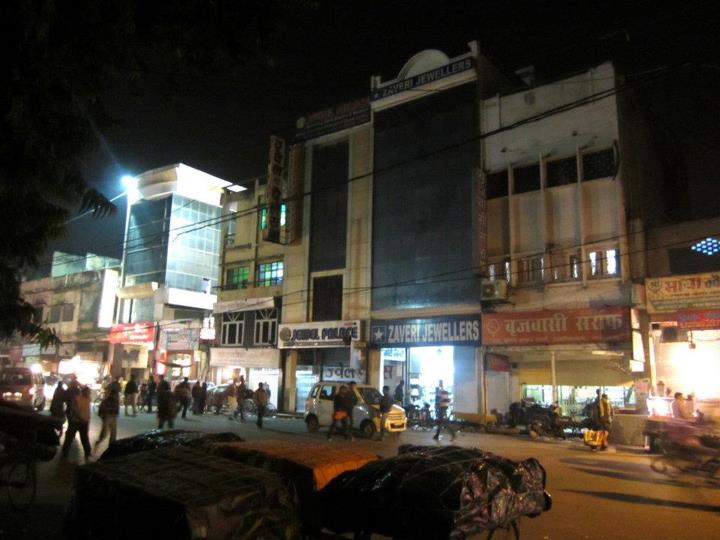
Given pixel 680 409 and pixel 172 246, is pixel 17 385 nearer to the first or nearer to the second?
pixel 680 409

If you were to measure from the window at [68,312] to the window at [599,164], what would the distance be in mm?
43025

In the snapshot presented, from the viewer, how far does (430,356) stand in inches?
1092

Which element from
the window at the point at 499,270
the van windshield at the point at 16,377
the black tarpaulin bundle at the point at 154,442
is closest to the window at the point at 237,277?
the van windshield at the point at 16,377

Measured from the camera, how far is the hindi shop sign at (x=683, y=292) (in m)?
19.8

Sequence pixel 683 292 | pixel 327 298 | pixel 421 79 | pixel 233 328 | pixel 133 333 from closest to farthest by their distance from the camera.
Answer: pixel 683 292, pixel 421 79, pixel 327 298, pixel 233 328, pixel 133 333

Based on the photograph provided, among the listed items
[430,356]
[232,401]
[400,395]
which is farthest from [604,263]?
[232,401]

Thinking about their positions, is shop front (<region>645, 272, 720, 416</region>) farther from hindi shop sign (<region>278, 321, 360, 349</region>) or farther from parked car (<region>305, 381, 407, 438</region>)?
hindi shop sign (<region>278, 321, 360, 349</region>)

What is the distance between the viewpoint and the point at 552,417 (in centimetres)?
2127

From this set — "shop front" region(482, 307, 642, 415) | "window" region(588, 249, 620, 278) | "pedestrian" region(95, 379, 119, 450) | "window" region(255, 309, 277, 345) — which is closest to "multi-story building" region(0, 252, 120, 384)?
"window" region(255, 309, 277, 345)

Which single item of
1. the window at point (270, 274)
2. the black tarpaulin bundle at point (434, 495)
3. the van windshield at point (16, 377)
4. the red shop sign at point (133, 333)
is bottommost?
the black tarpaulin bundle at point (434, 495)

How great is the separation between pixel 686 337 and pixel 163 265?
36588mm

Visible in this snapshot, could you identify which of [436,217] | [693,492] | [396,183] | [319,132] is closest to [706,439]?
[693,492]

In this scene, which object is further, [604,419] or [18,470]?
[604,419]

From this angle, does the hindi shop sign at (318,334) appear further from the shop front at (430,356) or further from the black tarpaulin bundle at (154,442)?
the black tarpaulin bundle at (154,442)
